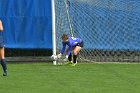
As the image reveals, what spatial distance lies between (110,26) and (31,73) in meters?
4.76

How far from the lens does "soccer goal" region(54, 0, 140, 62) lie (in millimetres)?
17562

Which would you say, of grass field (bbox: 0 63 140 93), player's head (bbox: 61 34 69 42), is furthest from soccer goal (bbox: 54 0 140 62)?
grass field (bbox: 0 63 140 93)

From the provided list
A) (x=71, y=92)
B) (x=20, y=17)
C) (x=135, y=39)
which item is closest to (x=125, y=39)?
(x=135, y=39)

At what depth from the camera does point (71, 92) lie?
9977mm

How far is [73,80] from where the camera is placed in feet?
40.3

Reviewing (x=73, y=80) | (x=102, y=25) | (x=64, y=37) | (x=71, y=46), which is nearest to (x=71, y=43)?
(x=71, y=46)

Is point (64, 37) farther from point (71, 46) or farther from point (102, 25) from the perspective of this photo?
point (102, 25)

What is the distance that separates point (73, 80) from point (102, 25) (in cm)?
589

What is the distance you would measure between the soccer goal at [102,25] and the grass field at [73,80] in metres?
1.86

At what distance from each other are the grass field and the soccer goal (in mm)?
1863

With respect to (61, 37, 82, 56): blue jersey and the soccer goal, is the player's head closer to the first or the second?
(61, 37, 82, 56): blue jersey

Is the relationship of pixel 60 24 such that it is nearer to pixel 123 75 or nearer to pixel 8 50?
pixel 8 50

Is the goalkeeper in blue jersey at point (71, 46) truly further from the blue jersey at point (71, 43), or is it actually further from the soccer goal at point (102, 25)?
the soccer goal at point (102, 25)

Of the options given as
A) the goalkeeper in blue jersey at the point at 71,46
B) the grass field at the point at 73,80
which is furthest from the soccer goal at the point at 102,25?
the grass field at the point at 73,80
